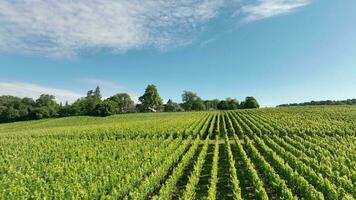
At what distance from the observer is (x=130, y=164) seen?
74.1 feet

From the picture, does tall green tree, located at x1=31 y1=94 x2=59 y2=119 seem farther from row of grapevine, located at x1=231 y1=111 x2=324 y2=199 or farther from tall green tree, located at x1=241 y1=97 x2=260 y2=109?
row of grapevine, located at x1=231 y1=111 x2=324 y2=199

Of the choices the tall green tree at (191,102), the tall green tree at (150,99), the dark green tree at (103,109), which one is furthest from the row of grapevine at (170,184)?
the tall green tree at (191,102)

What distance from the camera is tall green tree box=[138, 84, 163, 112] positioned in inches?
5231

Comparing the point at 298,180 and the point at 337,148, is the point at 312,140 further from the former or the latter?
the point at 298,180

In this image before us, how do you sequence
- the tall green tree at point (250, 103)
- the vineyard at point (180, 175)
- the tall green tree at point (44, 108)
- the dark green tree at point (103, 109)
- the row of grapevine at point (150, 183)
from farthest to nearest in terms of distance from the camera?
the tall green tree at point (250, 103) < the tall green tree at point (44, 108) < the dark green tree at point (103, 109) < the vineyard at point (180, 175) < the row of grapevine at point (150, 183)

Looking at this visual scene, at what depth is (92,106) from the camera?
4198 inches

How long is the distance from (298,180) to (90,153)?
57.4 feet

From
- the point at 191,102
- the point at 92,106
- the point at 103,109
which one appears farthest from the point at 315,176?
the point at 191,102

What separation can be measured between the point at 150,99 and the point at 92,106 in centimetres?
3049

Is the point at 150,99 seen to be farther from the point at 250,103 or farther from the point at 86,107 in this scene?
the point at 250,103

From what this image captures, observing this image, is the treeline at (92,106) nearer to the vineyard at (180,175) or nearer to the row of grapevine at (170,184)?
the vineyard at (180,175)

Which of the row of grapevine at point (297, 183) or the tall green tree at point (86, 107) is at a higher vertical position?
the tall green tree at point (86, 107)

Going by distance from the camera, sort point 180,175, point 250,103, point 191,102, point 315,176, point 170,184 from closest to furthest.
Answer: point 170,184
point 315,176
point 180,175
point 250,103
point 191,102

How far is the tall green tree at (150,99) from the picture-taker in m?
133
